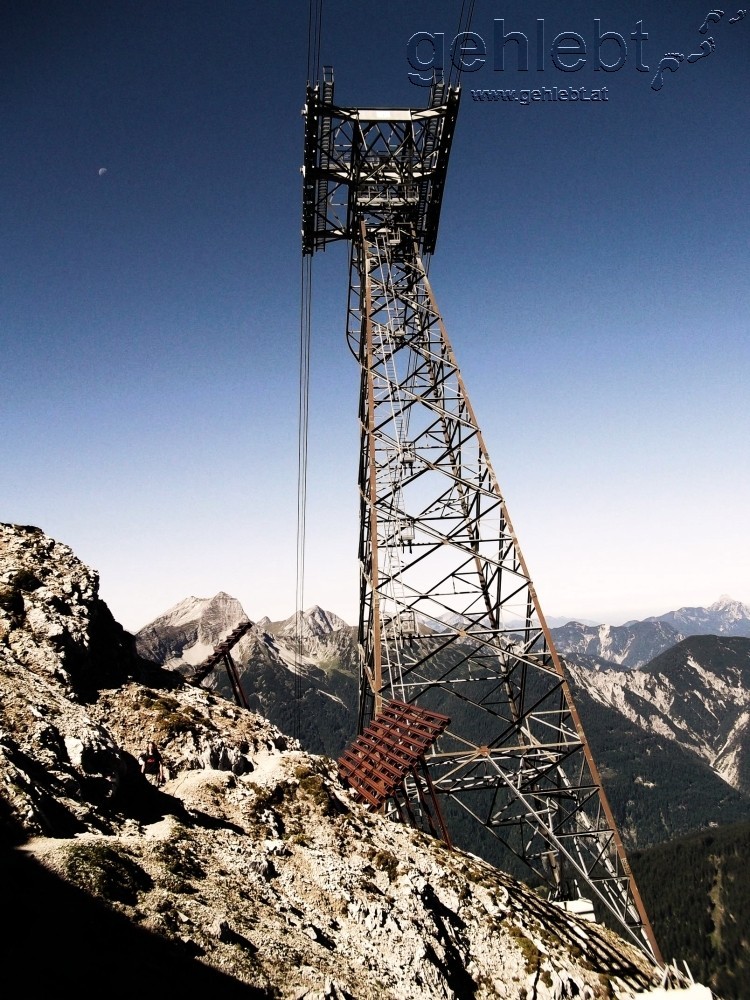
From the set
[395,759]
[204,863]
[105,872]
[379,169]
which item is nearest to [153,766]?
[204,863]

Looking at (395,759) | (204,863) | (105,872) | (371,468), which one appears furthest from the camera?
(371,468)

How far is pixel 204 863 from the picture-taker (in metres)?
11.7

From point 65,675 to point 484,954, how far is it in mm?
14657

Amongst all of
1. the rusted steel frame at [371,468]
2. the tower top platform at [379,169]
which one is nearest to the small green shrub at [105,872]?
the rusted steel frame at [371,468]

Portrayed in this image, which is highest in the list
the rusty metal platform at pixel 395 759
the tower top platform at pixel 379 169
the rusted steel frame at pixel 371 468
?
the tower top platform at pixel 379 169

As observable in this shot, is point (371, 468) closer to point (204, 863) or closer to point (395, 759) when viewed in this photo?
point (395, 759)

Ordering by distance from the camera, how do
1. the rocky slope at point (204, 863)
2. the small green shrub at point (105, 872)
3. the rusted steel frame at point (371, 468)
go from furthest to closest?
the rusted steel frame at point (371, 468) → the small green shrub at point (105, 872) → the rocky slope at point (204, 863)

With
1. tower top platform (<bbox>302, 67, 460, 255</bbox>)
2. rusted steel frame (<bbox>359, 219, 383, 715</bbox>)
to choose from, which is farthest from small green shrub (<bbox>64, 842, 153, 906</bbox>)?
tower top platform (<bbox>302, 67, 460, 255</bbox>)

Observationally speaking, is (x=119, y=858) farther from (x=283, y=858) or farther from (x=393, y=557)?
(x=393, y=557)

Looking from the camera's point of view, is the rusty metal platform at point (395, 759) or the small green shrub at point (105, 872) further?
the rusty metal platform at point (395, 759)

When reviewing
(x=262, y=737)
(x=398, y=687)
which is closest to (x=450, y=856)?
(x=398, y=687)

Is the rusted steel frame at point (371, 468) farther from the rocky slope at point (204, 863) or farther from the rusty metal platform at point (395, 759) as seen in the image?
the rocky slope at point (204, 863)

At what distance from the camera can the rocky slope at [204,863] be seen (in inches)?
327

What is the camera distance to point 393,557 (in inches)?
896
